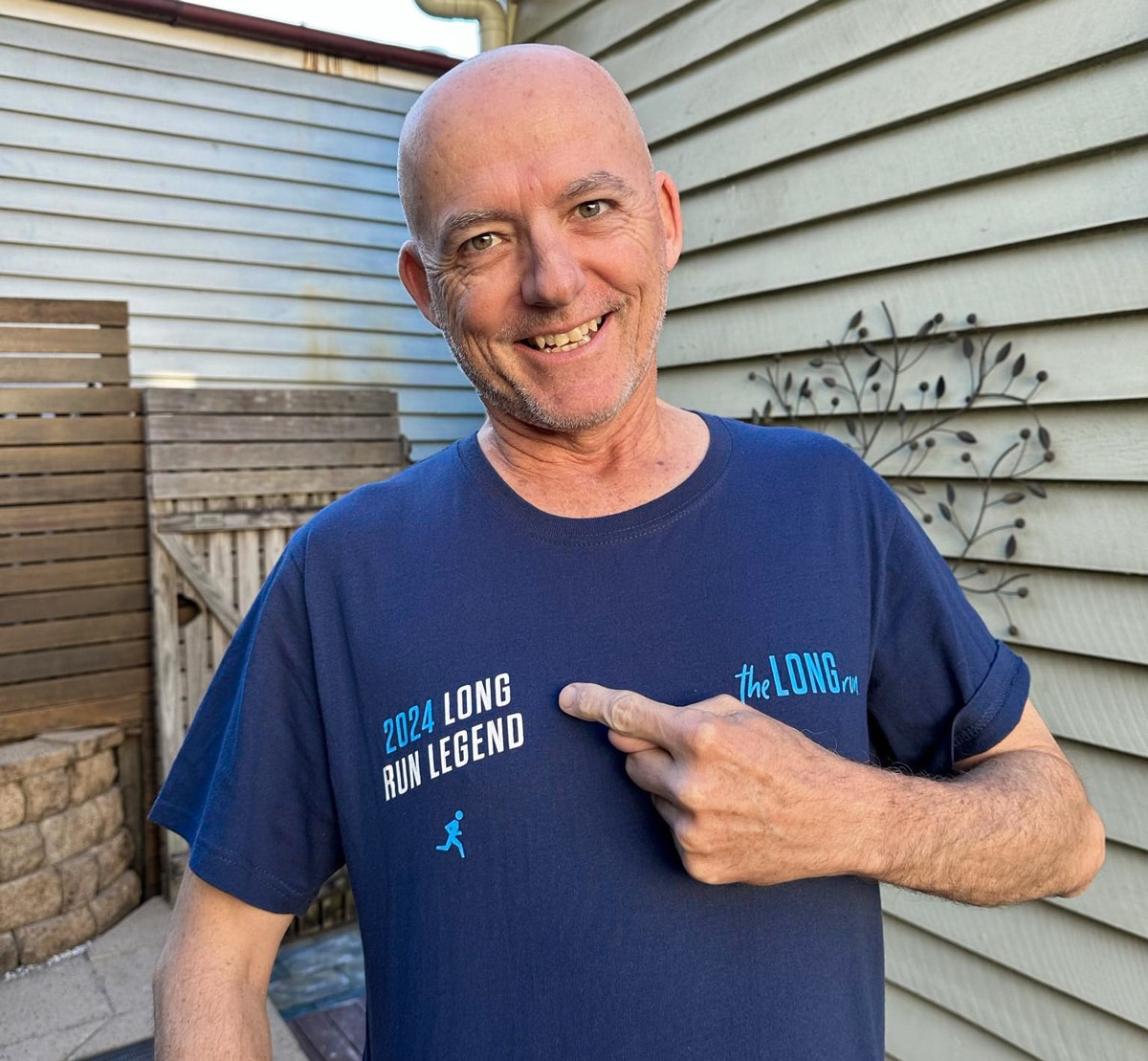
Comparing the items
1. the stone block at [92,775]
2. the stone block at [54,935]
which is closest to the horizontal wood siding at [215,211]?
the stone block at [92,775]

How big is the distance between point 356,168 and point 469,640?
6.39m

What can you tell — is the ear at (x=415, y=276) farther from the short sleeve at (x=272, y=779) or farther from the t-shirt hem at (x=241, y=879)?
the t-shirt hem at (x=241, y=879)

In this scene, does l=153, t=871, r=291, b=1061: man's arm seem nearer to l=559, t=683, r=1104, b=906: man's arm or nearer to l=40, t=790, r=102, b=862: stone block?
l=559, t=683, r=1104, b=906: man's arm

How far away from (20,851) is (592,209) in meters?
3.91

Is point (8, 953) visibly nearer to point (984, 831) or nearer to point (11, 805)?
point (11, 805)

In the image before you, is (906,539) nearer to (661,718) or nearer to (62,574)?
(661,718)

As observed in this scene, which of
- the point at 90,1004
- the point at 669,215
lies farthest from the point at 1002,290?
the point at 90,1004

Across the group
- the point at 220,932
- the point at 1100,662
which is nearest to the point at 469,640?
the point at 220,932

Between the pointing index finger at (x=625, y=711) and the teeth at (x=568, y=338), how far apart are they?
0.43 m

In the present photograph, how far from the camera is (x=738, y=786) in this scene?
0.98 m

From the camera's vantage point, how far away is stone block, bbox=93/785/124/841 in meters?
4.33

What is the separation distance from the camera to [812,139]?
2.96 metres

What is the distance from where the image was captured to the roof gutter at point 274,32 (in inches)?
234

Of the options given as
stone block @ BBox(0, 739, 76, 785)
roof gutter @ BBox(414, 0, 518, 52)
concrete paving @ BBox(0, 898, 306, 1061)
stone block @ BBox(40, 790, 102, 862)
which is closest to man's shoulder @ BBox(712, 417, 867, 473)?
concrete paving @ BBox(0, 898, 306, 1061)
